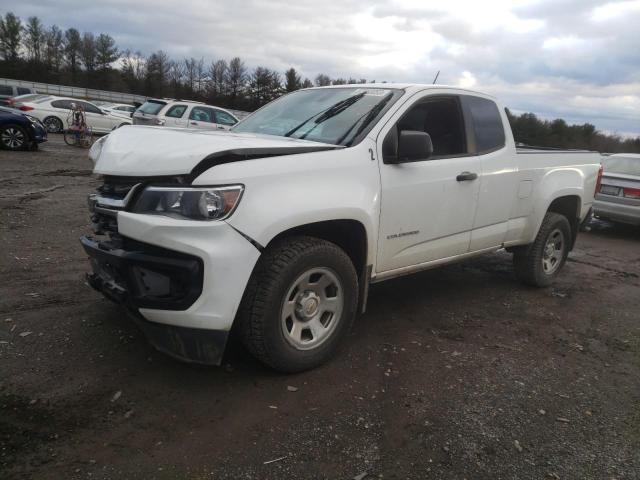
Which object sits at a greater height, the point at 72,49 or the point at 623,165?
the point at 72,49

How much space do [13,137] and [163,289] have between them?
43.7 ft

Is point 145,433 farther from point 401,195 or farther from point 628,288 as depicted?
point 628,288

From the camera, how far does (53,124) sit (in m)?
20.3

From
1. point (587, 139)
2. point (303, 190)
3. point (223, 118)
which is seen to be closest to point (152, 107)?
point (223, 118)

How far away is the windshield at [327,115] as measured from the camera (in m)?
3.58

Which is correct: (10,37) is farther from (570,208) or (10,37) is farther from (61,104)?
(570,208)

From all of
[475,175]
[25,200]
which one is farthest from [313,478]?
[25,200]

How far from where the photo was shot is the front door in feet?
11.7

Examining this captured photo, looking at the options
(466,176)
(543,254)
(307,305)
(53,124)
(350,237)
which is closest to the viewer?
(307,305)

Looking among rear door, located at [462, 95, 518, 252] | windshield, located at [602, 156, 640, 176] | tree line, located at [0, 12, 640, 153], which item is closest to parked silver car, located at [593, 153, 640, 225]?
windshield, located at [602, 156, 640, 176]

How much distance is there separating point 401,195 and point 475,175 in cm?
97

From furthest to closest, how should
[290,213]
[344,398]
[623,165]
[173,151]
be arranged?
[623,165]
[344,398]
[290,213]
[173,151]

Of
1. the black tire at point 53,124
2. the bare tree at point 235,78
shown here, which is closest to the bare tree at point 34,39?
the bare tree at point 235,78

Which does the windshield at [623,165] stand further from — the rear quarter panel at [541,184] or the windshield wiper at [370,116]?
the windshield wiper at [370,116]
